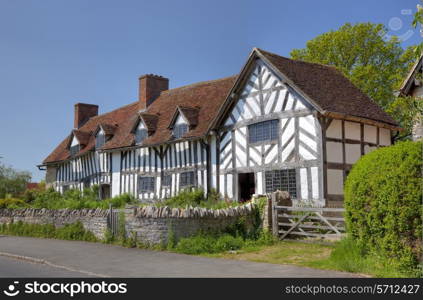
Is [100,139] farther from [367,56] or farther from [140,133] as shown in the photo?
[367,56]

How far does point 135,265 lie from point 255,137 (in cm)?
1030

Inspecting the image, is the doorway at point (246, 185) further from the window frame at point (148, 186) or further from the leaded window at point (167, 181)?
the window frame at point (148, 186)

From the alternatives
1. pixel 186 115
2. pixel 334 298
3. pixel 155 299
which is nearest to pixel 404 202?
pixel 334 298

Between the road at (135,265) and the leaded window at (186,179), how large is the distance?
8.46m

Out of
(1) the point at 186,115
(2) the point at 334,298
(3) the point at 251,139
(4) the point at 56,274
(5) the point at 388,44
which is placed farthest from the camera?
(5) the point at 388,44

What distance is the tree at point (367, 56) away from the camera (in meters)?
27.7

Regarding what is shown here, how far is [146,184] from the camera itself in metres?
24.8

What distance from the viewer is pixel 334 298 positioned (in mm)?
6957

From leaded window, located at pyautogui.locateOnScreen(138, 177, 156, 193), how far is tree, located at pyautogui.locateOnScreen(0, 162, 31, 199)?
17.8 metres

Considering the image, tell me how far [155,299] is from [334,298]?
2656 millimetres

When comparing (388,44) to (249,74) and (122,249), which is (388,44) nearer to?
(249,74)

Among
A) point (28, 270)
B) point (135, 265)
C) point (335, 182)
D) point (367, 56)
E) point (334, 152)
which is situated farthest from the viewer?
point (367, 56)

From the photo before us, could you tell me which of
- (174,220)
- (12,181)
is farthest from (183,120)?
(12,181)

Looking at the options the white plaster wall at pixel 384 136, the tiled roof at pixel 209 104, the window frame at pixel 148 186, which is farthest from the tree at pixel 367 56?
the window frame at pixel 148 186
